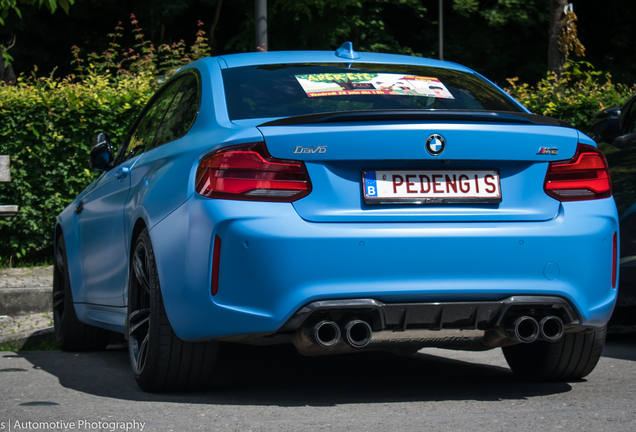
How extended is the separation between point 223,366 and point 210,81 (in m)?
1.78

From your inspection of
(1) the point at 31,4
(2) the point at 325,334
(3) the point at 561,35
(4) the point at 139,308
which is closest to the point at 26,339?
(4) the point at 139,308

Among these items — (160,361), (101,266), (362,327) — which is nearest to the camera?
(362,327)

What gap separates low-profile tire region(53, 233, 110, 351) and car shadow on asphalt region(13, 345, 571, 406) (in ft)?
0.39

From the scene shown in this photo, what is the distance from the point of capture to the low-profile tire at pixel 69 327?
6.02 m

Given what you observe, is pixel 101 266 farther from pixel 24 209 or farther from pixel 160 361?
pixel 24 209

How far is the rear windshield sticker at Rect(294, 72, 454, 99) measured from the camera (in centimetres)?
432

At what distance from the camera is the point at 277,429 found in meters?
3.49

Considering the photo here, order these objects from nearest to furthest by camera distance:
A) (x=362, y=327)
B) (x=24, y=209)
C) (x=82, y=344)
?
(x=362, y=327) < (x=82, y=344) < (x=24, y=209)

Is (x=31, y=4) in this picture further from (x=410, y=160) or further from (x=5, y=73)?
(x=410, y=160)

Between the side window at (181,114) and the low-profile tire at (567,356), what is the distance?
2.07 metres

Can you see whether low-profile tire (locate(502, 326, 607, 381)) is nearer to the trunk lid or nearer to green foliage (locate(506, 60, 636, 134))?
the trunk lid

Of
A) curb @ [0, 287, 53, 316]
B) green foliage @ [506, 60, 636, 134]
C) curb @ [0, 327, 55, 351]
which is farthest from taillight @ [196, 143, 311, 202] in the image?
green foliage @ [506, 60, 636, 134]

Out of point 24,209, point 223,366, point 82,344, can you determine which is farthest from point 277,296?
point 24,209

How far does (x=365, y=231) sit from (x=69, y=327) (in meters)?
3.08
